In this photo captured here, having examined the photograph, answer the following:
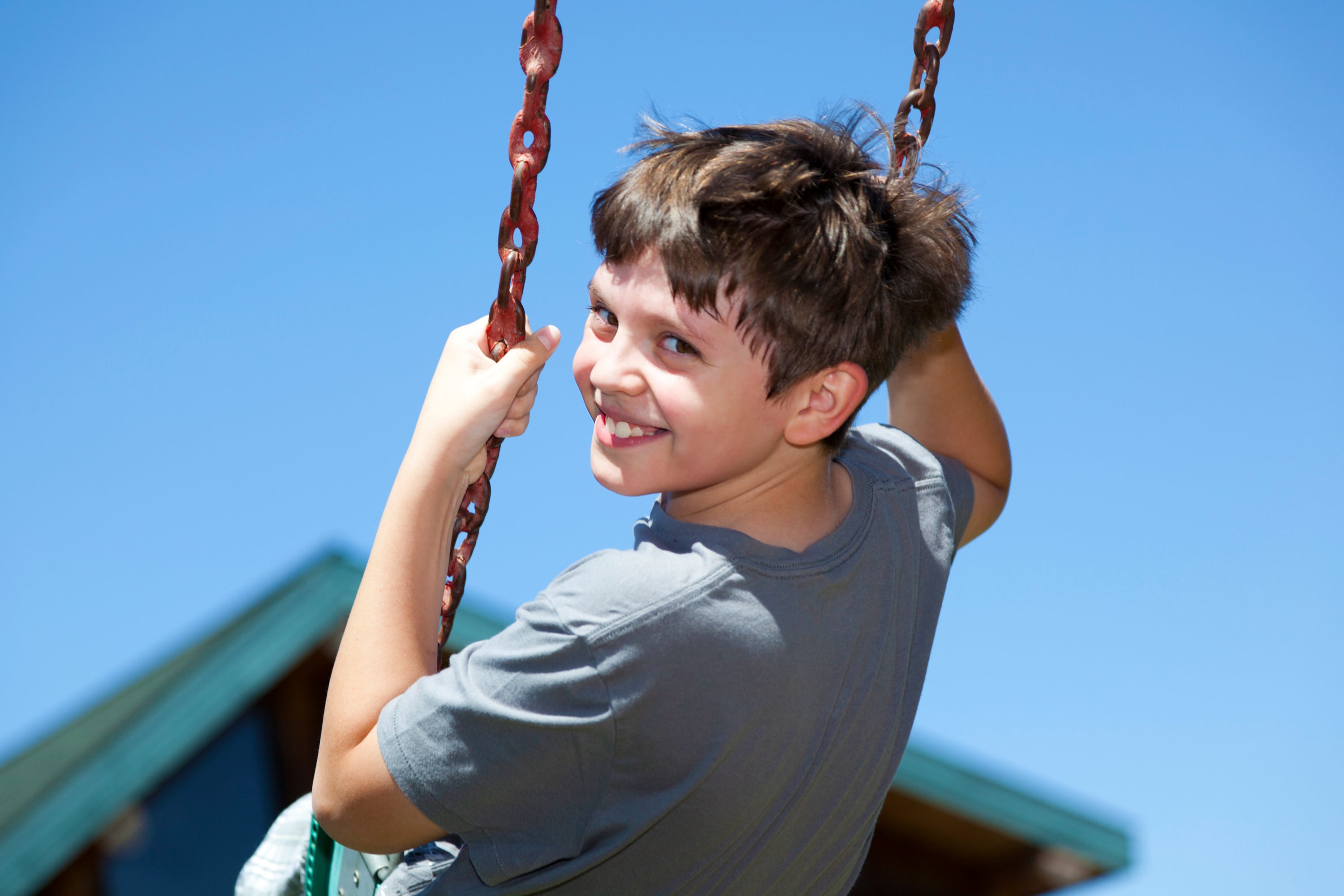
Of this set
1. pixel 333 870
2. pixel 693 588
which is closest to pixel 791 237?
pixel 693 588

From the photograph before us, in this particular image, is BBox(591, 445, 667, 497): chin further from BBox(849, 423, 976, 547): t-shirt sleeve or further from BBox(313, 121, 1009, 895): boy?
BBox(849, 423, 976, 547): t-shirt sleeve

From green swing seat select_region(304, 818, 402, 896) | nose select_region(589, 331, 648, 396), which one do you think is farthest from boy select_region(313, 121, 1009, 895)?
green swing seat select_region(304, 818, 402, 896)

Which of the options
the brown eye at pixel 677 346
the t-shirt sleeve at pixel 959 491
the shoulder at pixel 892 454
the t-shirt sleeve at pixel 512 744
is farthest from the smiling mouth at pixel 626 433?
the t-shirt sleeve at pixel 959 491

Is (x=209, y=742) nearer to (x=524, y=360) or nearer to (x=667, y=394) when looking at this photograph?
(x=524, y=360)

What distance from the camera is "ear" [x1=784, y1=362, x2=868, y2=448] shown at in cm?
173

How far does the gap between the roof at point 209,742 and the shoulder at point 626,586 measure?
3951mm

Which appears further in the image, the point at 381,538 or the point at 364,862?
the point at 364,862

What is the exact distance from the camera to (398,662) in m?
1.62

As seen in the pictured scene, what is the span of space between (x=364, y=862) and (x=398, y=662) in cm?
48

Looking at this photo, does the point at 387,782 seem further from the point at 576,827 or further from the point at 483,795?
the point at 576,827

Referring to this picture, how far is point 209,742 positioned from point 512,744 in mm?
5096

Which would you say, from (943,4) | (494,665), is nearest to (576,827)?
(494,665)

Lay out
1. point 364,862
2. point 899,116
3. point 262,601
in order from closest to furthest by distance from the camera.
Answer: point 364,862
point 899,116
point 262,601

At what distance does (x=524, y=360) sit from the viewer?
179 cm
